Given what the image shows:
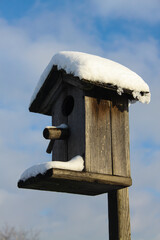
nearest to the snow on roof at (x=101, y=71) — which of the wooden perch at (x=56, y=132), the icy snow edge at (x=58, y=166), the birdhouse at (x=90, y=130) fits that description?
the birdhouse at (x=90, y=130)

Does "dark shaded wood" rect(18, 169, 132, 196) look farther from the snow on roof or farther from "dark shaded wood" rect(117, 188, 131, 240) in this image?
the snow on roof

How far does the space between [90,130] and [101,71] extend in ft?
2.30

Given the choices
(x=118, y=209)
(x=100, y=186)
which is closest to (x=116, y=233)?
(x=118, y=209)

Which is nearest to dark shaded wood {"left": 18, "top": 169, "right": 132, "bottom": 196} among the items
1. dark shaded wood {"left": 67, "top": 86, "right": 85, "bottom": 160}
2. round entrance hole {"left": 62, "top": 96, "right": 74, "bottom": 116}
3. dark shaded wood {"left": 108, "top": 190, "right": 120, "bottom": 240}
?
dark shaded wood {"left": 108, "top": 190, "right": 120, "bottom": 240}

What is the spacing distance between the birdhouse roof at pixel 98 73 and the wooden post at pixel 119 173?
12.2 inches

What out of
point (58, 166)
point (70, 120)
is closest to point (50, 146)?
point (70, 120)

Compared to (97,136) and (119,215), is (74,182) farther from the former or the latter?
(119,215)

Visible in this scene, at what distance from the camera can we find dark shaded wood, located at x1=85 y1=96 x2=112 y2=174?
14.8 feet

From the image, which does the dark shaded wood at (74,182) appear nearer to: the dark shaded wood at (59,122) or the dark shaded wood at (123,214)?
the dark shaded wood at (123,214)

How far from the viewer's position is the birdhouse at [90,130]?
4453 mm

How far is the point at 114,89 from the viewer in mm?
4750

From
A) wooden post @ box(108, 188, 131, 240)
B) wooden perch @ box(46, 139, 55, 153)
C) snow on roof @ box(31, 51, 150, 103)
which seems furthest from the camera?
wooden perch @ box(46, 139, 55, 153)

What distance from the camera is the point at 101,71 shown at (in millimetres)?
4676

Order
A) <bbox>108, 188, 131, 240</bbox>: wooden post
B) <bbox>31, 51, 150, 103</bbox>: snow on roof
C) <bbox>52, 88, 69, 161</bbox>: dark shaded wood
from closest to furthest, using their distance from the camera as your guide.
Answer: <bbox>31, 51, 150, 103</bbox>: snow on roof, <bbox>108, 188, 131, 240</bbox>: wooden post, <bbox>52, 88, 69, 161</bbox>: dark shaded wood
